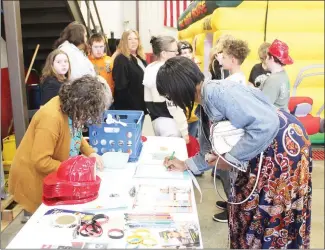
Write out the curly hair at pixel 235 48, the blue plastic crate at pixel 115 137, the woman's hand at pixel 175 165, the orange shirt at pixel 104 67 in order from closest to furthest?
the woman's hand at pixel 175 165
the blue plastic crate at pixel 115 137
the curly hair at pixel 235 48
the orange shirt at pixel 104 67

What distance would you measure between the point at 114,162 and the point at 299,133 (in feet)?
3.12

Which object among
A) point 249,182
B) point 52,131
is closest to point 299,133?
point 249,182

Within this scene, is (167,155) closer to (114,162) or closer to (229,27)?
(114,162)

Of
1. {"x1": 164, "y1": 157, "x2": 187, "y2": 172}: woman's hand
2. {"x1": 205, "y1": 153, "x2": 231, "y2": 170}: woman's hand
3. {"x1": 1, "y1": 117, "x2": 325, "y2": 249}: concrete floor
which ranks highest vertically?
{"x1": 205, "y1": 153, "x2": 231, "y2": 170}: woman's hand

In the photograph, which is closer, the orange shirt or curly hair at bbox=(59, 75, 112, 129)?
curly hair at bbox=(59, 75, 112, 129)

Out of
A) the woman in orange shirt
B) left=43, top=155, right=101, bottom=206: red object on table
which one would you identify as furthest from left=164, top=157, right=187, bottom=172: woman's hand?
the woman in orange shirt

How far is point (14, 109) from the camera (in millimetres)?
3086

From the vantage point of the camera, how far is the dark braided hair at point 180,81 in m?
1.58

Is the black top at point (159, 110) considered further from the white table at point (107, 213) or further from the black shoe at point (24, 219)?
the black shoe at point (24, 219)

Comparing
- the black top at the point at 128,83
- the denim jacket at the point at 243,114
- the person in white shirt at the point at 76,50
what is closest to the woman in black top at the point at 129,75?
the black top at the point at 128,83

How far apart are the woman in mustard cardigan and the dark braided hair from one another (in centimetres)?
44

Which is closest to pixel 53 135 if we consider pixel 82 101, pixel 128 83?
pixel 82 101

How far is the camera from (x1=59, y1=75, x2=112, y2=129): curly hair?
1851 mm

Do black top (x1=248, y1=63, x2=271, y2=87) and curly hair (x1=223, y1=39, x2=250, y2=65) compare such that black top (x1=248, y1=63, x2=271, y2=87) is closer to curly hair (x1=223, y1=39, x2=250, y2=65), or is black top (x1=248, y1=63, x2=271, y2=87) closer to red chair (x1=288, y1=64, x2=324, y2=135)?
red chair (x1=288, y1=64, x2=324, y2=135)
